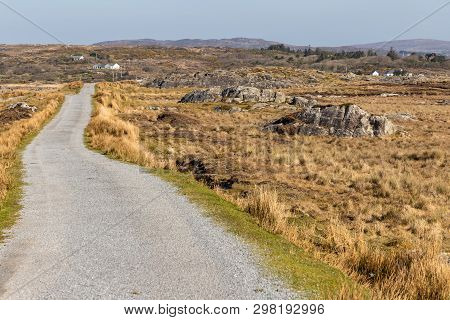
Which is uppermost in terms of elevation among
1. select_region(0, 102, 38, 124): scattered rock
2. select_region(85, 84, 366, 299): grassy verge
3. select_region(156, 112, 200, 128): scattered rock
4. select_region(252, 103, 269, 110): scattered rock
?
select_region(85, 84, 366, 299): grassy verge

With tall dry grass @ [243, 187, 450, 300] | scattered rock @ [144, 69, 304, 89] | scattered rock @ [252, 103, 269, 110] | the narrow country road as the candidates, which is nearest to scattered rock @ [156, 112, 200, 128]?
scattered rock @ [252, 103, 269, 110]

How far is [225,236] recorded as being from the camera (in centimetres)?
958

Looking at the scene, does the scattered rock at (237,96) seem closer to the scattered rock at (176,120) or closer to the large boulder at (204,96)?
the large boulder at (204,96)

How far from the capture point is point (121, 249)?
8.69m

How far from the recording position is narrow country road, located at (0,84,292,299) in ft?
22.5

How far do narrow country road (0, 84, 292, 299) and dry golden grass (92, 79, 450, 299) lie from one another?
1.64 meters

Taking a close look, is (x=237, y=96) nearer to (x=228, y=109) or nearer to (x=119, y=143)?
(x=228, y=109)

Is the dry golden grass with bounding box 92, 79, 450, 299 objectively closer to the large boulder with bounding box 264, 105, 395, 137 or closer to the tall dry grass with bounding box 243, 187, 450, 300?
the tall dry grass with bounding box 243, 187, 450, 300

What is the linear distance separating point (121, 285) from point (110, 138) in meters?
18.6

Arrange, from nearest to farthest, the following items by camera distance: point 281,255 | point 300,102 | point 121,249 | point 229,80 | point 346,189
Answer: point 281,255, point 121,249, point 346,189, point 300,102, point 229,80

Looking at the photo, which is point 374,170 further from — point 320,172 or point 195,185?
point 195,185

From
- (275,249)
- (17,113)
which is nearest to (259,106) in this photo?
(17,113)

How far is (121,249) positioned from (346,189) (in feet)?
38.2
